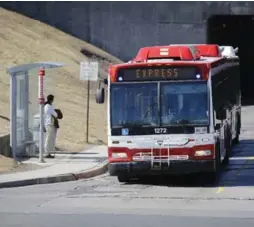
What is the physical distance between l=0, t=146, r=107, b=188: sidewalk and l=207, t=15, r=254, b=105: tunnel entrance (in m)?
29.5

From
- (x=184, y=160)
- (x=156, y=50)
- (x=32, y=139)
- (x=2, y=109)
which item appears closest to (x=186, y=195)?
(x=184, y=160)

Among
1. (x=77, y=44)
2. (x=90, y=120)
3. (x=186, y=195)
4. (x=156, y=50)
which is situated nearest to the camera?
(x=186, y=195)

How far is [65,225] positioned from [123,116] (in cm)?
640

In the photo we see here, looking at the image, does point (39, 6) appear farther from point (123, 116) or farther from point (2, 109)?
point (123, 116)

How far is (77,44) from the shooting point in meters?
47.8

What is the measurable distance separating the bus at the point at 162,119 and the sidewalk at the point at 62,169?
1923 millimetres

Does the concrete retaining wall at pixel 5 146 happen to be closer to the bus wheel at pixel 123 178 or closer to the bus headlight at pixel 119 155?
the bus wheel at pixel 123 178

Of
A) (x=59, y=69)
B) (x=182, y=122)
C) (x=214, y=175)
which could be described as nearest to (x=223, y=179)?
(x=214, y=175)

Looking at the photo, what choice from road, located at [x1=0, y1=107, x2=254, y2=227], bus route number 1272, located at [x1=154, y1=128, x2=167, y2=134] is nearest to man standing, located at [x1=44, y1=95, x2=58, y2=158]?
road, located at [x1=0, y1=107, x2=254, y2=227]

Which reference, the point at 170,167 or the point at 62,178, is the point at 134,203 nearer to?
the point at 170,167

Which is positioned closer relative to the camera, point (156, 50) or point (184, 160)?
point (184, 160)

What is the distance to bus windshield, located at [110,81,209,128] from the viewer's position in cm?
1964

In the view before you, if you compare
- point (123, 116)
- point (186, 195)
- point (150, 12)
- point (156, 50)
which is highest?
point (150, 12)

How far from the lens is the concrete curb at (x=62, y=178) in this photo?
790 inches
